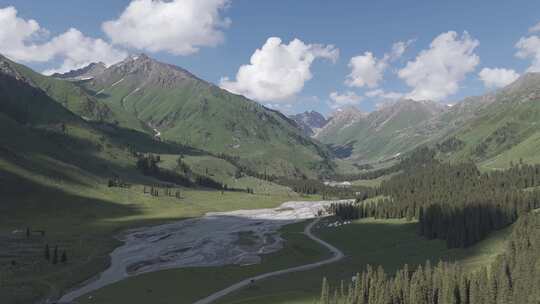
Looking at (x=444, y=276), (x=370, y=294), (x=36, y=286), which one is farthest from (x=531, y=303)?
(x=36, y=286)

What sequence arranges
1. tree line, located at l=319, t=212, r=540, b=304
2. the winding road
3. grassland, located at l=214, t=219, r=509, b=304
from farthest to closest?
the winding road, grassland, located at l=214, t=219, r=509, b=304, tree line, located at l=319, t=212, r=540, b=304

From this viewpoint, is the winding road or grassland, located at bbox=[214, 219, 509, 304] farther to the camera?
the winding road

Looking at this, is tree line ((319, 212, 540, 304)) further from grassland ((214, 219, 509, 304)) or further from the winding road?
the winding road

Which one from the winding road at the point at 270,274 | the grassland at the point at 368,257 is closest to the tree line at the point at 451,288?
the grassland at the point at 368,257

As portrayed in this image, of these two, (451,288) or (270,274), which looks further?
(270,274)

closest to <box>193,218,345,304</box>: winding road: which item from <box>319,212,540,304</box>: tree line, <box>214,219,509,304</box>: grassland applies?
<box>214,219,509,304</box>: grassland

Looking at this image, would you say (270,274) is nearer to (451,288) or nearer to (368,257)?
(368,257)

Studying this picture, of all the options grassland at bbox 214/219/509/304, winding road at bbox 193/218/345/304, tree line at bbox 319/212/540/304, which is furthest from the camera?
winding road at bbox 193/218/345/304

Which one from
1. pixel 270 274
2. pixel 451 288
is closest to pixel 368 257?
pixel 270 274

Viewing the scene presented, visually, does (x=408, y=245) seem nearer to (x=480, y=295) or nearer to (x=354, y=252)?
(x=354, y=252)
